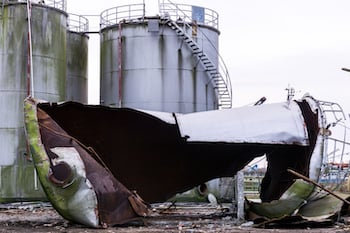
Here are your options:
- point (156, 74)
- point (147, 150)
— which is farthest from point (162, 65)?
point (147, 150)

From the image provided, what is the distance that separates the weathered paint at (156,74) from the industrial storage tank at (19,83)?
3.17m

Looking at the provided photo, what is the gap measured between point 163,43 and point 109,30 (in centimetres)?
325

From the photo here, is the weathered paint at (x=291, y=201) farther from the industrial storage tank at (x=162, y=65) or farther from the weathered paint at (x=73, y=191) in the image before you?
the industrial storage tank at (x=162, y=65)

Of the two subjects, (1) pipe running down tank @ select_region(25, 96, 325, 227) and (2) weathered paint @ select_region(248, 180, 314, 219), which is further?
(2) weathered paint @ select_region(248, 180, 314, 219)

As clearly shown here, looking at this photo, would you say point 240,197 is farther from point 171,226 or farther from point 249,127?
point 171,226

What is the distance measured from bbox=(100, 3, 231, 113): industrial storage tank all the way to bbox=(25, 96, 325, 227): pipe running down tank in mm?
10002

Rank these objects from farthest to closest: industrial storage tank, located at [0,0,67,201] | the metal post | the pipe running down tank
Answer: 1. industrial storage tank, located at [0,0,67,201]
2. the metal post
3. the pipe running down tank

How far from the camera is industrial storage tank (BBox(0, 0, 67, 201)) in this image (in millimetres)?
28047

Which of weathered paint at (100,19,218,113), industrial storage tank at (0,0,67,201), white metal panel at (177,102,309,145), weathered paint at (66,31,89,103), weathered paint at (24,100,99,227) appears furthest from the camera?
weathered paint at (66,31,89,103)

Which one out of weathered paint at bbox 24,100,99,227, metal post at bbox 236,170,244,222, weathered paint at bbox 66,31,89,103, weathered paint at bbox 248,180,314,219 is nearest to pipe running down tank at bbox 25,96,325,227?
weathered paint at bbox 24,100,99,227

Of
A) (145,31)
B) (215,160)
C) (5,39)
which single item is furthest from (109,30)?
(215,160)

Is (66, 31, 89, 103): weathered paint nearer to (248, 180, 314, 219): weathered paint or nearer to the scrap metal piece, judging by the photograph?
the scrap metal piece

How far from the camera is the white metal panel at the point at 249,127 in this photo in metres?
17.0

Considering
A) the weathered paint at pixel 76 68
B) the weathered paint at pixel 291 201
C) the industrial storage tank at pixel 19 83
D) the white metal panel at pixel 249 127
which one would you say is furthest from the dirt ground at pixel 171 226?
the weathered paint at pixel 76 68
